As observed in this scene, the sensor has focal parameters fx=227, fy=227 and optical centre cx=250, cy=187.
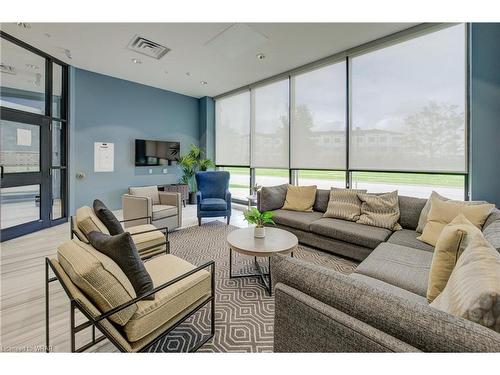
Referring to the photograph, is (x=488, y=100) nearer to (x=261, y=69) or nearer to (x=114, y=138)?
(x=261, y=69)

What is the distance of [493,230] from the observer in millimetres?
1755

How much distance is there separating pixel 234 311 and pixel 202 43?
13.0ft

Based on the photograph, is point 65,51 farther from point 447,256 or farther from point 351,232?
point 447,256

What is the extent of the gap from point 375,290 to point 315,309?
229 mm

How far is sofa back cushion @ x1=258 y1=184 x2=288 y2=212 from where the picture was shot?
3.88 meters

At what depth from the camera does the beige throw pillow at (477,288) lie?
686mm

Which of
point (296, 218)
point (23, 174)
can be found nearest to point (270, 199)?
point (296, 218)

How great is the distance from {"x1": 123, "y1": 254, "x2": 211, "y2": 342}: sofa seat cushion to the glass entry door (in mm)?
3472

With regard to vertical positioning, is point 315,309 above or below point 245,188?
below

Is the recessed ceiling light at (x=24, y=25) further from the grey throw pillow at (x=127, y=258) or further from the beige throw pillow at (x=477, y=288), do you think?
the beige throw pillow at (x=477, y=288)

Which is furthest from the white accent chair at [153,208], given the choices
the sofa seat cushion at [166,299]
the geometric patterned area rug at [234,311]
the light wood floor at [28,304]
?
the sofa seat cushion at [166,299]

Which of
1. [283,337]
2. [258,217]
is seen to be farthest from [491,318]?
[258,217]

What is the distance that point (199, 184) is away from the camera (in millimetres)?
4891
